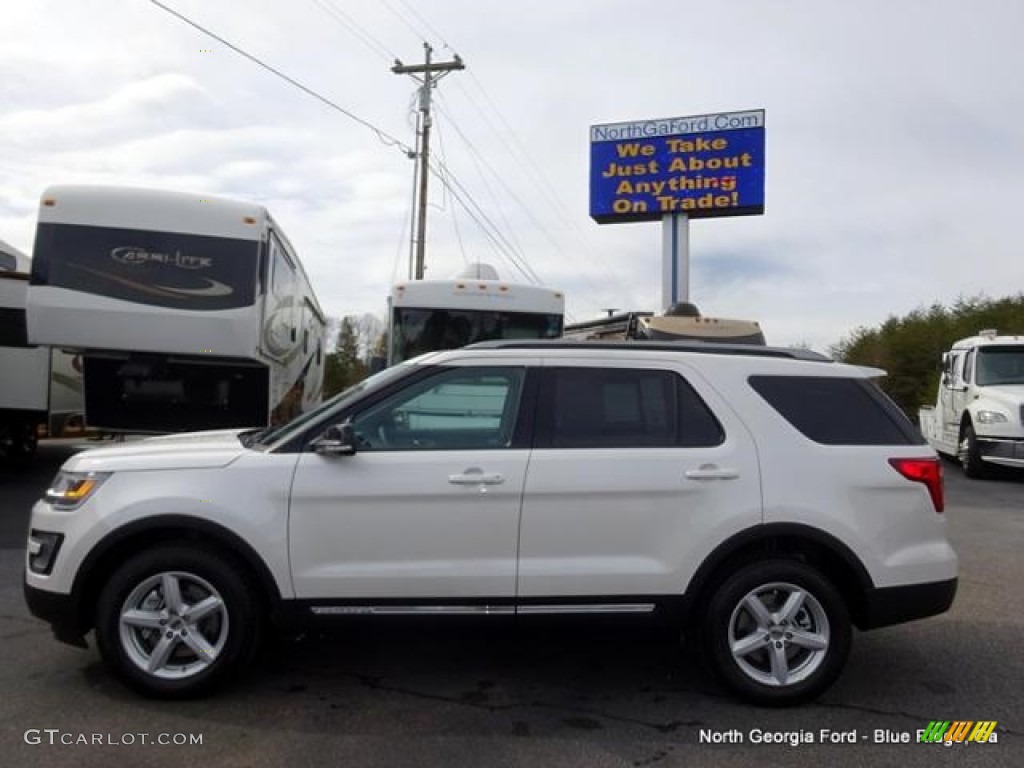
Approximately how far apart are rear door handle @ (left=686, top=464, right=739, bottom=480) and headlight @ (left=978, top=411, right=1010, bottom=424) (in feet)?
36.3

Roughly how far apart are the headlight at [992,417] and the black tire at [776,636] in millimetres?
10803

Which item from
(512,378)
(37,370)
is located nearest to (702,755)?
(512,378)

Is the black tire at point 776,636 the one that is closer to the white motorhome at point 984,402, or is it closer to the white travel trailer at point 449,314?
the white travel trailer at point 449,314

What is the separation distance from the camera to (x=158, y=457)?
13.9 feet

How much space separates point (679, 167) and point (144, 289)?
52.8 feet

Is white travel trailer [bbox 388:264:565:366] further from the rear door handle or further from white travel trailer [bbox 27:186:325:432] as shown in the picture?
the rear door handle

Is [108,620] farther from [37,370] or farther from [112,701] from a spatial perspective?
[37,370]

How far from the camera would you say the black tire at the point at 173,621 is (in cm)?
413

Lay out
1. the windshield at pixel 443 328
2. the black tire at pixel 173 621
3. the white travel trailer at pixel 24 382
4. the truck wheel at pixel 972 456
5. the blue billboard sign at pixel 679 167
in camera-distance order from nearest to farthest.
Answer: the black tire at pixel 173 621 → the white travel trailer at pixel 24 382 → the windshield at pixel 443 328 → the truck wheel at pixel 972 456 → the blue billboard sign at pixel 679 167

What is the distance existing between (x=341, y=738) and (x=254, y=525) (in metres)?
1.04

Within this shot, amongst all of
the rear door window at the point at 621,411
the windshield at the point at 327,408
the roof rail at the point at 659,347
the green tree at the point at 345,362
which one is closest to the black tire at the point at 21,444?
the windshield at the point at 327,408

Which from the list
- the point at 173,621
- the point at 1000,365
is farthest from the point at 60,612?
the point at 1000,365

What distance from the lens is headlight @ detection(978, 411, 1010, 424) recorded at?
43.8 feet

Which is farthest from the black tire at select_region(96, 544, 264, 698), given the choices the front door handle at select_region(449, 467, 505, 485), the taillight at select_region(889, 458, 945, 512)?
the taillight at select_region(889, 458, 945, 512)
